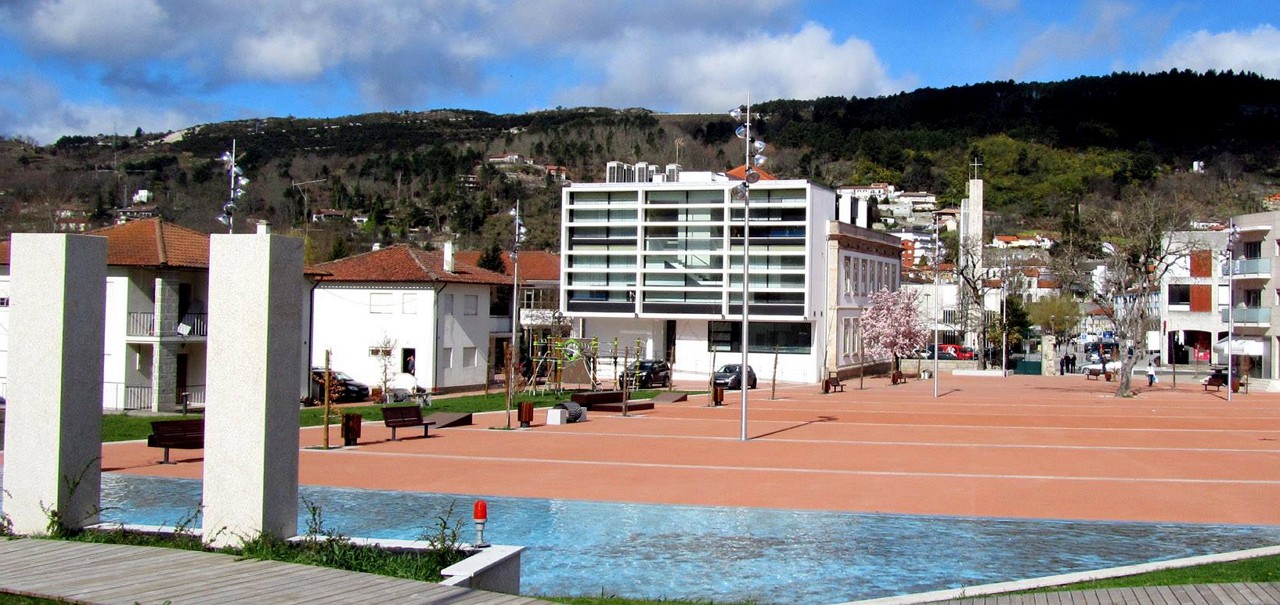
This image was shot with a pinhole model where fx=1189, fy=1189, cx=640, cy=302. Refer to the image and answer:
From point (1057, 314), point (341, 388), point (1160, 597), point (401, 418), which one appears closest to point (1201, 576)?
point (1160, 597)

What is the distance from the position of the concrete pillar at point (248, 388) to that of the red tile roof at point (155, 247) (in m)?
26.3

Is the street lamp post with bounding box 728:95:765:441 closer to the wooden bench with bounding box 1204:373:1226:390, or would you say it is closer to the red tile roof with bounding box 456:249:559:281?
the wooden bench with bounding box 1204:373:1226:390

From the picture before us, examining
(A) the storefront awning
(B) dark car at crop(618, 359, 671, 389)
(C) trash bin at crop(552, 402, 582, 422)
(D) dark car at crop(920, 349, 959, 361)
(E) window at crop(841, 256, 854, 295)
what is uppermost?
(E) window at crop(841, 256, 854, 295)

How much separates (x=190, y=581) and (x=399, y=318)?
4243cm

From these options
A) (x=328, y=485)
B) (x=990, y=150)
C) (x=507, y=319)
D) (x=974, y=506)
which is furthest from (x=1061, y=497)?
(x=990, y=150)

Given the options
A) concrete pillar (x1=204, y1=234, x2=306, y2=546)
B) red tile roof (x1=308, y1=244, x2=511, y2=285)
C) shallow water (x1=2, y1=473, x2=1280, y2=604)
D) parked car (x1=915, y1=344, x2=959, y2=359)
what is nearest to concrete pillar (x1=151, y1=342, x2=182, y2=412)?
red tile roof (x1=308, y1=244, x2=511, y2=285)

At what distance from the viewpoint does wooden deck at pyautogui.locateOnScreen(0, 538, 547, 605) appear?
9391 mm

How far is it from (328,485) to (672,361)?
148ft

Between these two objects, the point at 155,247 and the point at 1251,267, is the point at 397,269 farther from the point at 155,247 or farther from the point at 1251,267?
the point at 1251,267

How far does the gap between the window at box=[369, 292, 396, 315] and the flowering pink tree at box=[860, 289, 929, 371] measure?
28539 mm

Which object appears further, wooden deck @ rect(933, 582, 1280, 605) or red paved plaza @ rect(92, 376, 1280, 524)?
red paved plaza @ rect(92, 376, 1280, 524)

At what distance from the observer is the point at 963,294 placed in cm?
8450

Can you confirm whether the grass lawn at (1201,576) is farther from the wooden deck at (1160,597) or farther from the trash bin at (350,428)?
the trash bin at (350,428)

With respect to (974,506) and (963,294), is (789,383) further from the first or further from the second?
(974,506)
